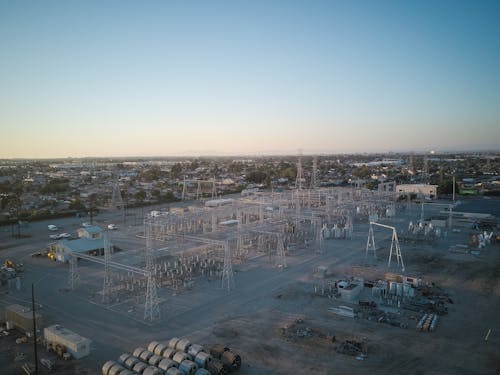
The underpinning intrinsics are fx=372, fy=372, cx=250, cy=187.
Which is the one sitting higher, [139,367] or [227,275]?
[227,275]

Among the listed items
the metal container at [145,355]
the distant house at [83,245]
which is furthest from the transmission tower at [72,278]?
the metal container at [145,355]

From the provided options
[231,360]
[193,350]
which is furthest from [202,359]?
[231,360]

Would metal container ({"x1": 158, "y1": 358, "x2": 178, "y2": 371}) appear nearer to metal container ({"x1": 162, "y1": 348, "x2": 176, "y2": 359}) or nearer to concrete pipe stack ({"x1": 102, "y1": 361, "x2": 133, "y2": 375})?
metal container ({"x1": 162, "y1": 348, "x2": 176, "y2": 359})

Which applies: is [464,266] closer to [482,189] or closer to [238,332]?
[238,332]

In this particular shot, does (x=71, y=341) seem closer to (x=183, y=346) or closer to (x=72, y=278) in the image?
(x=183, y=346)

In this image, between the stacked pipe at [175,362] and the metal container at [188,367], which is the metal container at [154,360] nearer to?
the stacked pipe at [175,362]

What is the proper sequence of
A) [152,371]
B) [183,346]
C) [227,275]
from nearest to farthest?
[152,371] < [183,346] < [227,275]

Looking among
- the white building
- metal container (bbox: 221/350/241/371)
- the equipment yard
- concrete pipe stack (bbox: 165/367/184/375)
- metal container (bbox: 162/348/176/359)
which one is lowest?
the equipment yard

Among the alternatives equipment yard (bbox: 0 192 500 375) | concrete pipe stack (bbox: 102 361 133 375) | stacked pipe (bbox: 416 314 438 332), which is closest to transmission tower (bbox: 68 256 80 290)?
equipment yard (bbox: 0 192 500 375)
